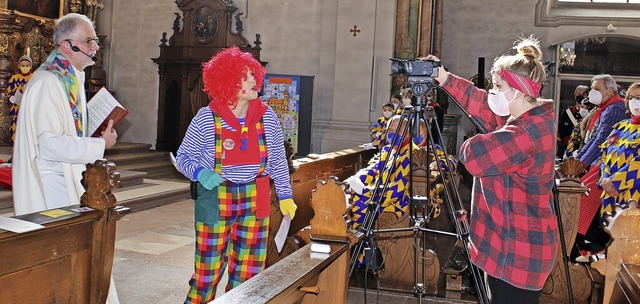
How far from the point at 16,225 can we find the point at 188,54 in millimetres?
10754

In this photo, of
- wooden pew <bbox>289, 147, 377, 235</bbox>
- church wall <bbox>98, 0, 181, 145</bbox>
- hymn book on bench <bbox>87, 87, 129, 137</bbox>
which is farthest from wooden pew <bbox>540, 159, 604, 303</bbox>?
church wall <bbox>98, 0, 181, 145</bbox>

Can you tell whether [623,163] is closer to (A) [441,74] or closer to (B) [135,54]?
(A) [441,74]

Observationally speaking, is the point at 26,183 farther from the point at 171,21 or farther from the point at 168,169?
the point at 171,21

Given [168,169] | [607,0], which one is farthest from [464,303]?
[607,0]

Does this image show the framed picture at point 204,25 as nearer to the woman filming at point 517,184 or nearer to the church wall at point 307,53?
the church wall at point 307,53

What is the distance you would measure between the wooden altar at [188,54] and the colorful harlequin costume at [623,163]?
7.79m

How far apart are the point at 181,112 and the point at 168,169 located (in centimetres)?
133

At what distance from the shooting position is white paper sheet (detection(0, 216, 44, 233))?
2.23m

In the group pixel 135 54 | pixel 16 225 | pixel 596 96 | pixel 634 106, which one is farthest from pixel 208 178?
pixel 135 54

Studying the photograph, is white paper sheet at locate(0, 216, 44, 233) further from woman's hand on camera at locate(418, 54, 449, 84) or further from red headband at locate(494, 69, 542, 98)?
red headband at locate(494, 69, 542, 98)

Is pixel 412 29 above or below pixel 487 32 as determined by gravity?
below

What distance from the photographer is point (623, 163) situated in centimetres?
540

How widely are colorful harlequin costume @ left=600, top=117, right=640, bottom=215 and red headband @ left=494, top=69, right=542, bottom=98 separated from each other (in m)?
2.88

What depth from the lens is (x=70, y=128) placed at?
10.8 feet
